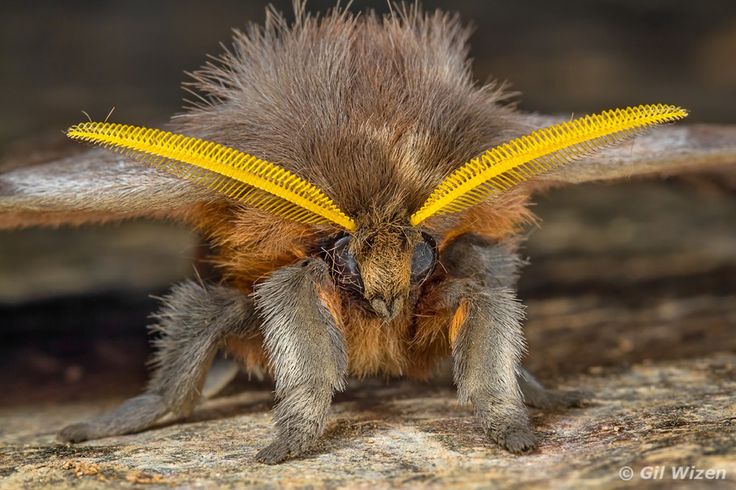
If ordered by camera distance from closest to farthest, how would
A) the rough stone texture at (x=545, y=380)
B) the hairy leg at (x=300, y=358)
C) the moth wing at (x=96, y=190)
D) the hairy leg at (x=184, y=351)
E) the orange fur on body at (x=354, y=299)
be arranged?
1. the rough stone texture at (x=545, y=380)
2. the hairy leg at (x=300, y=358)
3. the orange fur on body at (x=354, y=299)
4. the moth wing at (x=96, y=190)
5. the hairy leg at (x=184, y=351)

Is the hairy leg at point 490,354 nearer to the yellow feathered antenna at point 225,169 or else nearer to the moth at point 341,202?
the moth at point 341,202

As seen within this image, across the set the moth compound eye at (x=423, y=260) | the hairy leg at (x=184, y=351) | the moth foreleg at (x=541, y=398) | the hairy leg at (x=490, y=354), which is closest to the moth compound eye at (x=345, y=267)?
the moth compound eye at (x=423, y=260)

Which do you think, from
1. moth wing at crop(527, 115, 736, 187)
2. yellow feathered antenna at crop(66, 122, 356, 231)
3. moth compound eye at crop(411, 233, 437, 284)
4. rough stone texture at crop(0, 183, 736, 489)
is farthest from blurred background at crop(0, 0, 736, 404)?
moth compound eye at crop(411, 233, 437, 284)

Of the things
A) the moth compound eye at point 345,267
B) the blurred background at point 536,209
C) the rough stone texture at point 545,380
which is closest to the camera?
the rough stone texture at point 545,380

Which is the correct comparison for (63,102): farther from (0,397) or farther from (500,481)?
(500,481)

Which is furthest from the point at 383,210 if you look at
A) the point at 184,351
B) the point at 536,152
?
the point at 184,351

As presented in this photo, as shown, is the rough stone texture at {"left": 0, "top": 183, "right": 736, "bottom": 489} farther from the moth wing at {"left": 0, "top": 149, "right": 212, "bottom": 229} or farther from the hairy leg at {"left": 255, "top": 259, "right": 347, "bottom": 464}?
the moth wing at {"left": 0, "top": 149, "right": 212, "bottom": 229}

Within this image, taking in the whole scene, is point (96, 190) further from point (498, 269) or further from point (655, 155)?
point (655, 155)
